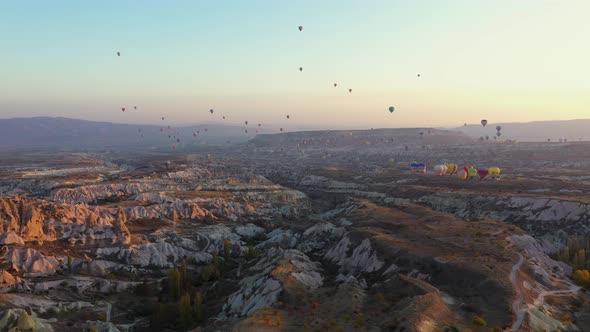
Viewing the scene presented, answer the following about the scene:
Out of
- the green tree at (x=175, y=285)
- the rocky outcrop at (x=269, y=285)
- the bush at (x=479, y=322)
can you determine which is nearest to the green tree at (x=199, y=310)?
the rocky outcrop at (x=269, y=285)

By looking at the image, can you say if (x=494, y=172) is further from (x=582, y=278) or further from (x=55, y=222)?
(x=55, y=222)

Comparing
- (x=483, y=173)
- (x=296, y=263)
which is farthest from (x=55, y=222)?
(x=483, y=173)

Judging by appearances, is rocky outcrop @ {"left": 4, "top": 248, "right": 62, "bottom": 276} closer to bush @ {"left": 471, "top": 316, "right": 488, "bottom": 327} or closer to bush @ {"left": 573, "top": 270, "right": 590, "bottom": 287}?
bush @ {"left": 471, "top": 316, "right": 488, "bottom": 327}

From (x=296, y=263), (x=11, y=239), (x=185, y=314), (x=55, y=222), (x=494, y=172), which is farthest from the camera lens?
(x=494, y=172)

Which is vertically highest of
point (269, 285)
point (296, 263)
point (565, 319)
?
point (565, 319)

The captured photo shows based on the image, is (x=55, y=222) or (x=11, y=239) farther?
(x=55, y=222)

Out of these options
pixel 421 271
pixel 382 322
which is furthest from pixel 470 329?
pixel 421 271

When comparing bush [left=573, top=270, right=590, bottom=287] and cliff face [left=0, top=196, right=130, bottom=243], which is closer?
bush [left=573, top=270, right=590, bottom=287]

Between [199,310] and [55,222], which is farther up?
[55,222]

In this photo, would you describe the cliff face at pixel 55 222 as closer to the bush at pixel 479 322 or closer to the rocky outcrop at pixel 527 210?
the bush at pixel 479 322

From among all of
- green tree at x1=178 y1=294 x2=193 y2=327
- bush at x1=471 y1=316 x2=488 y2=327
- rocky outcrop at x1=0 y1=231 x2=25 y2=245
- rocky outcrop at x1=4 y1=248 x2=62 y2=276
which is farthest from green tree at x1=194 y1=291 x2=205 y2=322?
rocky outcrop at x1=0 y1=231 x2=25 y2=245
